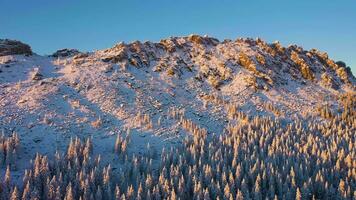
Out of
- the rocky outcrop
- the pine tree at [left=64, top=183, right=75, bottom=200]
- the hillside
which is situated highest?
the rocky outcrop

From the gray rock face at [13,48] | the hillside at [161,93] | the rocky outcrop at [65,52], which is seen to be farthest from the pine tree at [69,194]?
the rocky outcrop at [65,52]

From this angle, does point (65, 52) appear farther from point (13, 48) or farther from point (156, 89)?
point (156, 89)

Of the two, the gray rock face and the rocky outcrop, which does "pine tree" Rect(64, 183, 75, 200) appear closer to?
the gray rock face

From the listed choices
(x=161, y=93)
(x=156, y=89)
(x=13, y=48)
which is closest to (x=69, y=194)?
(x=161, y=93)

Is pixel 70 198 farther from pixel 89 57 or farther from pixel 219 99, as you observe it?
pixel 89 57

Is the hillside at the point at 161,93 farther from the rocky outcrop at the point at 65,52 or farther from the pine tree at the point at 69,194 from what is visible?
the pine tree at the point at 69,194

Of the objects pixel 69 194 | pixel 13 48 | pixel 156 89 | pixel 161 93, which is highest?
pixel 13 48

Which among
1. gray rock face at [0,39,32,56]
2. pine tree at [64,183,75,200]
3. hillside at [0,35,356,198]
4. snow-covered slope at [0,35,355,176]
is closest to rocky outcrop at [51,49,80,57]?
hillside at [0,35,356,198]
